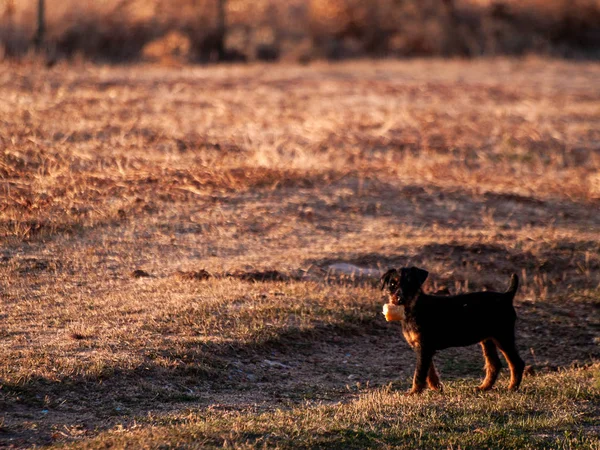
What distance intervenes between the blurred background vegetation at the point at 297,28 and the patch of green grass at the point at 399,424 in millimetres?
23628

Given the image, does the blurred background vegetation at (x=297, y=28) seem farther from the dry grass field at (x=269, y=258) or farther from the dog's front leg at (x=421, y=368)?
the dog's front leg at (x=421, y=368)

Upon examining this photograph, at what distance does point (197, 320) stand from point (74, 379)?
6.30 ft

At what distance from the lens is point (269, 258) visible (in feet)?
37.2

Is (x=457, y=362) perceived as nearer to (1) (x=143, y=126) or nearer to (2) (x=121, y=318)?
(2) (x=121, y=318)

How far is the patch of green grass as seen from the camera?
19.7 feet

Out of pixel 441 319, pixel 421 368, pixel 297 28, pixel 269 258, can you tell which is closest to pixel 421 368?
pixel 421 368

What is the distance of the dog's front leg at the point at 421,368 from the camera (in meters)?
7.33

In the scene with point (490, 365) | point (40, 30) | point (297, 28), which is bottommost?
point (490, 365)

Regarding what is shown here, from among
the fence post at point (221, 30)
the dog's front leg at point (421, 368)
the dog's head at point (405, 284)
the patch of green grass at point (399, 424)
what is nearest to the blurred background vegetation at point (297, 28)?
the fence post at point (221, 30)

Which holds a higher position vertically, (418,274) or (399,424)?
(418,274)

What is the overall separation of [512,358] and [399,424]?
5.21 ft

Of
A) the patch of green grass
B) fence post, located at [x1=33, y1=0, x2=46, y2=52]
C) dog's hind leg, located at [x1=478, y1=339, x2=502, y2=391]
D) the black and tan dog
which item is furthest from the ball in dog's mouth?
fence post, located at [x1=33, y1=0, x2=46, y2=52]

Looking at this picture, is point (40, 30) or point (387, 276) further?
point (40, 30)

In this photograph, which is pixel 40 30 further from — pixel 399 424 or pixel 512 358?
pixel 399 424
